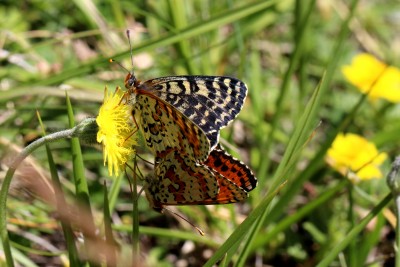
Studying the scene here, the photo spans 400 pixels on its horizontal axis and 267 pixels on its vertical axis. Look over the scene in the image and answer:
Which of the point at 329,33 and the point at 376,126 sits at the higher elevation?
the point at 329,33

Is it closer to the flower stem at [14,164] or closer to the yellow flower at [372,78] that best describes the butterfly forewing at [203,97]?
the flower stem at [14,164]

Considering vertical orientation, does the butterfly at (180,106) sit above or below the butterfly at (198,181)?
above

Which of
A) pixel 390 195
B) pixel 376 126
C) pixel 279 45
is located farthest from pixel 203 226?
pixel 279 45

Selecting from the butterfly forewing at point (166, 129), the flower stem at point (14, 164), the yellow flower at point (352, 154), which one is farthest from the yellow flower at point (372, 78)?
the flower stem at point (14, 164)

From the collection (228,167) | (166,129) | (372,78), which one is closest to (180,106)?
(166,129)

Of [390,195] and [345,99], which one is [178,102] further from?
[345,99]

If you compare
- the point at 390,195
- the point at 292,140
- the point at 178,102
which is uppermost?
the point at 178,102

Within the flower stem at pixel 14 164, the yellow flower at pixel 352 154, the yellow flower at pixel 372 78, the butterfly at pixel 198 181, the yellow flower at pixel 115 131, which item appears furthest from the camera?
the yellow flower at pixel 372 78

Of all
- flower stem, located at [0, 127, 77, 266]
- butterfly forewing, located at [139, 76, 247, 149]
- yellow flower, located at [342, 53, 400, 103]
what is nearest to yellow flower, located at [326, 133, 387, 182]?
yellow flower, located at [342, 53, 400, 103]
